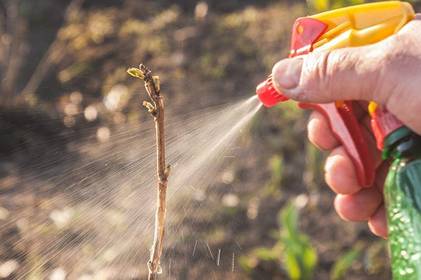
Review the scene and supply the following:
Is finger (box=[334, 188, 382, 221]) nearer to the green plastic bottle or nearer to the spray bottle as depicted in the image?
the spray bottle

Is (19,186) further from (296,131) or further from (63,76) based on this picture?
(296,131)

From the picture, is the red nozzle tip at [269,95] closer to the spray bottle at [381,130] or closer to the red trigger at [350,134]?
the spray bottle at [381,130]

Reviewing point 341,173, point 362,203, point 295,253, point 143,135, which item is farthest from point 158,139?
point 143,135

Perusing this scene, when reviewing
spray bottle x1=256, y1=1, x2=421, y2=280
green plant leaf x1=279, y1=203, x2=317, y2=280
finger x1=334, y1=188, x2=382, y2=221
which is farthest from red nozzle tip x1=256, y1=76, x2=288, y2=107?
green plant leaf x1=279, y1=203, x2=317, y2=280

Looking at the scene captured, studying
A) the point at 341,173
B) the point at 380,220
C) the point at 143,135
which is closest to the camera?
the point at 341,173

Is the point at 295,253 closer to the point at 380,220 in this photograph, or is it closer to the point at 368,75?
the point at 380,220

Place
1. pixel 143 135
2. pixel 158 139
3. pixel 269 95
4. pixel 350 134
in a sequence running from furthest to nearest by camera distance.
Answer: pixel 143 135 < pixel 350 134 < pixel 269 95 < pixel 158 139

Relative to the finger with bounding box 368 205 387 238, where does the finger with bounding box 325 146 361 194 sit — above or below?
above
